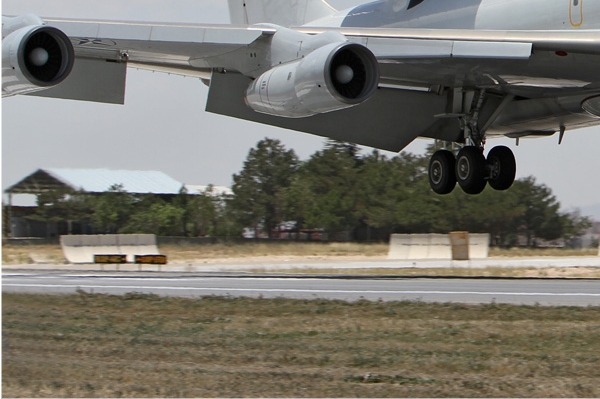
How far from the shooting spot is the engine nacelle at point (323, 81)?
12969 millimetres

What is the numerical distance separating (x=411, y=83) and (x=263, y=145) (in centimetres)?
1950

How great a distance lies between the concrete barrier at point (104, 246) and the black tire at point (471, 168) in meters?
13.7

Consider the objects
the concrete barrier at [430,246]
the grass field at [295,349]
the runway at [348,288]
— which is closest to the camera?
the grass field at [295,349]

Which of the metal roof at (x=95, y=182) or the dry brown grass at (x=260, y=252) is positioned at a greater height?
the metal roof at (x=95, y=182)

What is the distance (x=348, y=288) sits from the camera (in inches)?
608

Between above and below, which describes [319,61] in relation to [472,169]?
above

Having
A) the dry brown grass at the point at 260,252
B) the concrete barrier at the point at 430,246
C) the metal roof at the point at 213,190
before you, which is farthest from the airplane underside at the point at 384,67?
the metal roof at the point at 213,190

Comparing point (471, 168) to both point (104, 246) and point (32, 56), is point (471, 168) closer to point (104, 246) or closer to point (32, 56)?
point (32, 56)

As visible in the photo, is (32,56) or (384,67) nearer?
(32,56)

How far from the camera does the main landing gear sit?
17.8m

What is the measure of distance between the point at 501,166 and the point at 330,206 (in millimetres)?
14360

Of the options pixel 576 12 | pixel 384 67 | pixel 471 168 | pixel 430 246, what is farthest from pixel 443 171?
pixel 430 246

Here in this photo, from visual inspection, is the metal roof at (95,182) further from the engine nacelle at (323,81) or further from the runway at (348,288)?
the engine nacelle at (323,81)

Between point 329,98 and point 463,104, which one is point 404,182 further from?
point 329,98
